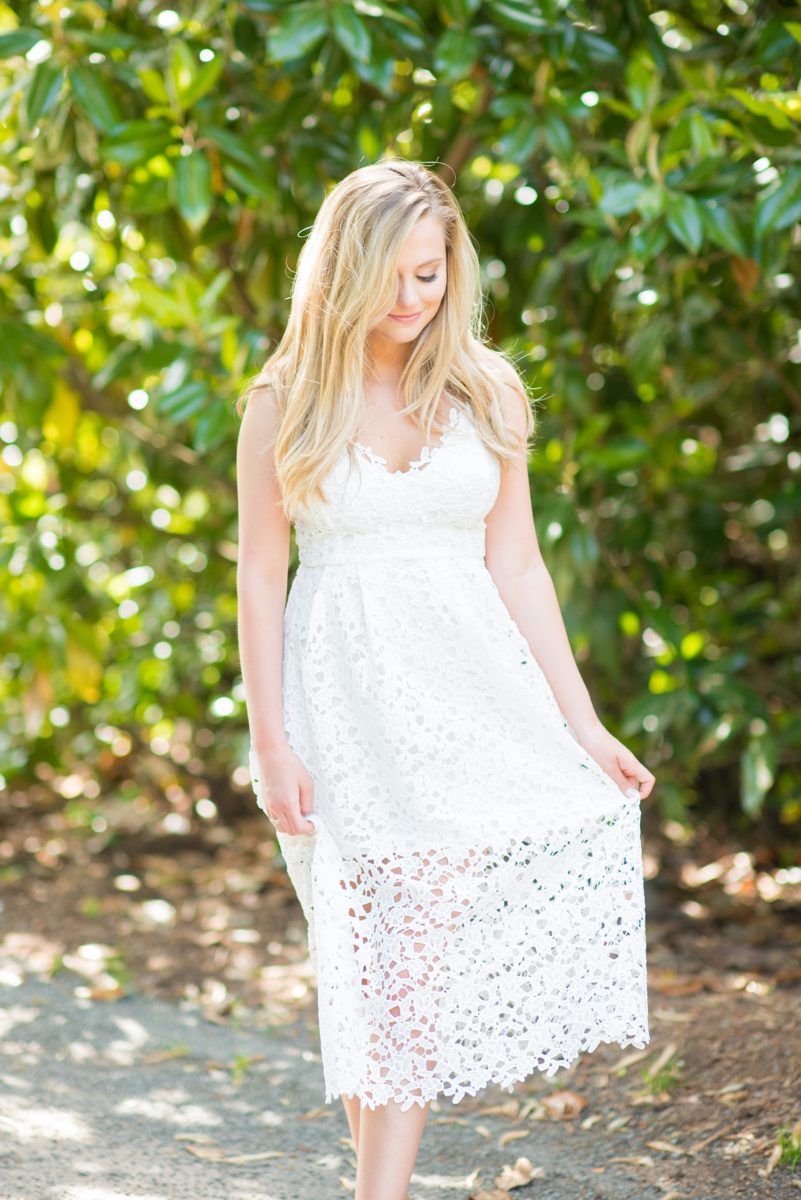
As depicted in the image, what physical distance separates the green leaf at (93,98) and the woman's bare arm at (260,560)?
3.90 ft

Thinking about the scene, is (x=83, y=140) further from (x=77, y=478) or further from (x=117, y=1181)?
(x=117, y=1181)

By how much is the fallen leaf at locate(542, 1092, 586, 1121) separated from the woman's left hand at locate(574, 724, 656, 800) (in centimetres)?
99

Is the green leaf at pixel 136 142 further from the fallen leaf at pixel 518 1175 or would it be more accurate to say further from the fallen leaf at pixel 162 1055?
the fallen leaf at pixel 518 1175

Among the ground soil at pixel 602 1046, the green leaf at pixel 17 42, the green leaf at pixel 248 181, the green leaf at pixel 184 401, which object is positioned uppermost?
the green leaf at pixel 17 42

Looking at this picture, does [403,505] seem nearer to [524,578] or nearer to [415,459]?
[415,459]

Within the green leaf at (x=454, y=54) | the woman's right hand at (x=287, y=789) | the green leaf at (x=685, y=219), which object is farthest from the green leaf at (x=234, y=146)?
the woman's right hand at (x=287, y=789)

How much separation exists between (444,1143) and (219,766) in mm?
2447

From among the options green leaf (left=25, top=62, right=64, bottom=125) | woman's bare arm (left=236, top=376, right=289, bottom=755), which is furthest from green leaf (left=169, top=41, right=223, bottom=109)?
woman's bare arm (left=236, top=376, right=289, bottom=755)

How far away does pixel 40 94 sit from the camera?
305 centimetres

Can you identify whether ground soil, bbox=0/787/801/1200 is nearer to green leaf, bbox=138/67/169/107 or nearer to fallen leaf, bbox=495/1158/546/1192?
fallen leaf, bbox=495/1158/546/1192

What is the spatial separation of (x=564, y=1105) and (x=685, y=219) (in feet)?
6.20

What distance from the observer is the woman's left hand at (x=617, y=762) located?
2.28 meters

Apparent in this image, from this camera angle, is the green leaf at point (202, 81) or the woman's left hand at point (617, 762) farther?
the green leaf at point (202, 81)

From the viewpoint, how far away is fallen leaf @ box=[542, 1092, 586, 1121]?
9.59 ft
